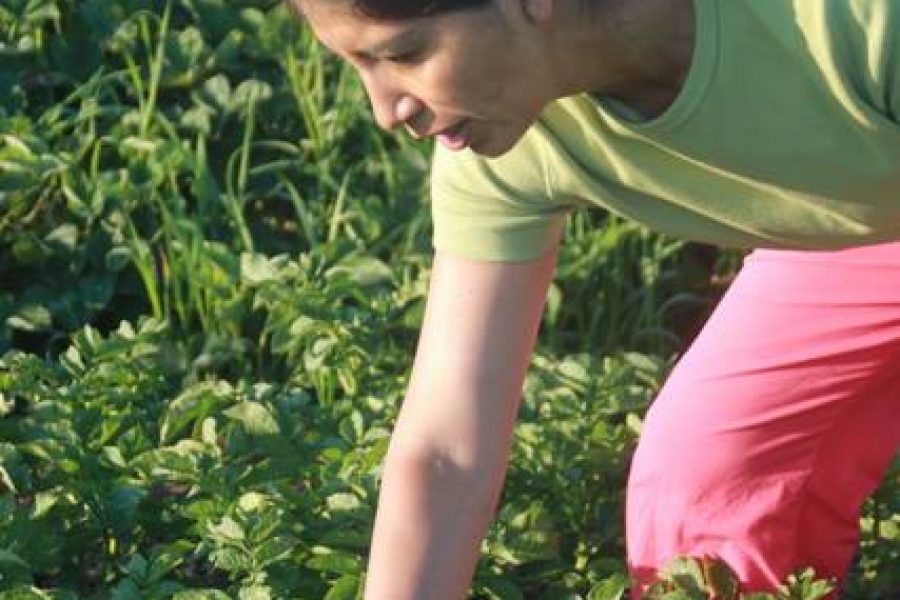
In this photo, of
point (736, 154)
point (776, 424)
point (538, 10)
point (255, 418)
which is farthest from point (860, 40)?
point (255, 418)

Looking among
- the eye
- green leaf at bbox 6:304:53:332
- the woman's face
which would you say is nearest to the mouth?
the woman's face

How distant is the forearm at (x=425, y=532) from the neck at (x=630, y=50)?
50 cm

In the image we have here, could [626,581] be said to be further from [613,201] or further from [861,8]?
[861,8]

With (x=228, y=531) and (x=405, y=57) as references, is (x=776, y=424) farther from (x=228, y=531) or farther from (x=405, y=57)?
(x=405, y=57)

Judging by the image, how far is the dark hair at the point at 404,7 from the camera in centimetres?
225

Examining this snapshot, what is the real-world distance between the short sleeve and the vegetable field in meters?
0.50

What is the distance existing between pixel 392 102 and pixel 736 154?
1.20 ft

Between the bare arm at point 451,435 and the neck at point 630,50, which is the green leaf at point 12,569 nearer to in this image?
the bare arm at point 451,435

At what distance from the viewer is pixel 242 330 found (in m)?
3.84

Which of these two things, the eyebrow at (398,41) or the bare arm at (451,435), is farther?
the bare arm at (451,435)

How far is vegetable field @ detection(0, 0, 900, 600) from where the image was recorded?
3125 millimetres

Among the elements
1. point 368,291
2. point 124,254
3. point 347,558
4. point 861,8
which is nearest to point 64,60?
point 124,254

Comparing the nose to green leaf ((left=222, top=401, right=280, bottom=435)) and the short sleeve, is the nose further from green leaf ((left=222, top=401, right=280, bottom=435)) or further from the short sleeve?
green leaf ((left=222, top=401, right=280, bottom=435))

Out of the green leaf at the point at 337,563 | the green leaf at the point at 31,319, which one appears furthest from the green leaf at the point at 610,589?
the green leaf at the point at 31,319
